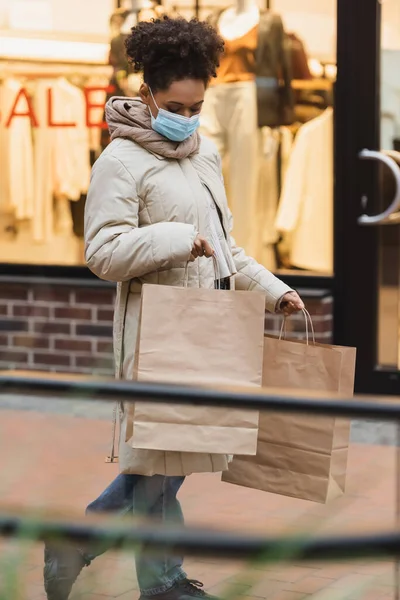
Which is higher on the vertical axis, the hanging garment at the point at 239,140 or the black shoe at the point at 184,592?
the hanging garment at the point at 239,140

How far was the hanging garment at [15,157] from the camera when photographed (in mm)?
7254

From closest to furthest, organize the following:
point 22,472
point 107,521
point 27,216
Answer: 1. point 107,521
2. point 22,472
3. point 27,216

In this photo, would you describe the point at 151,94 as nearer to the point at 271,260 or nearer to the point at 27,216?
the point at 271,260

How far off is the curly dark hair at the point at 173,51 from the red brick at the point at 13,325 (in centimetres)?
386

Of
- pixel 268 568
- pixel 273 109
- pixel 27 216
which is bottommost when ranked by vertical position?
pixel 268 568

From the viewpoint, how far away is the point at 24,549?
5.72 ft

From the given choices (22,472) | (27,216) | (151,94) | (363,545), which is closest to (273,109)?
(27,216)

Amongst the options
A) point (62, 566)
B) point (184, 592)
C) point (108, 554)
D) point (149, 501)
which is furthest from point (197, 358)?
point (108, 554)

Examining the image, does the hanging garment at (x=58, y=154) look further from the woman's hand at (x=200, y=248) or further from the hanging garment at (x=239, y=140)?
the woman's hand at (x=200, y=248)

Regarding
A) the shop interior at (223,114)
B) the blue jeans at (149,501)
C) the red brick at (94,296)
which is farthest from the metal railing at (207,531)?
the red brick at (94,296)

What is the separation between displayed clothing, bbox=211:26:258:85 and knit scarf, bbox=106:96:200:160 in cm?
327

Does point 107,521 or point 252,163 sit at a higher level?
point 252,163

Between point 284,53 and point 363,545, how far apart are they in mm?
5546

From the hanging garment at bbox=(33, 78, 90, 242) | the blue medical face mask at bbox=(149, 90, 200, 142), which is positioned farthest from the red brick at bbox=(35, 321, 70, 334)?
the blue medical face mask at bbox=(149, 90, 200, 142)
